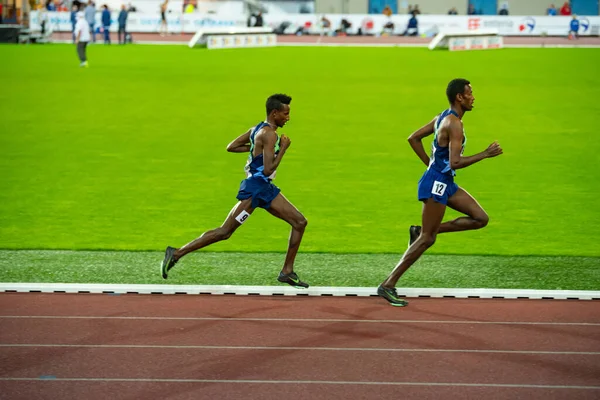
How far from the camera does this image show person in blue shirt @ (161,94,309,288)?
29.8ft

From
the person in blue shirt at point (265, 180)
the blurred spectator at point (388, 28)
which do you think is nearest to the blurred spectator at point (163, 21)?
the blurred spectator at point (388, 28)

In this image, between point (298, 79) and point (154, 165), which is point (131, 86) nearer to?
point (298, 79)

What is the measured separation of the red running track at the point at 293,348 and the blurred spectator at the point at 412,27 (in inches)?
2057

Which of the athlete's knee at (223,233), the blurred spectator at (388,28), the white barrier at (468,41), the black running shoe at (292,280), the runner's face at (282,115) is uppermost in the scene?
the runner's face at (282,115)

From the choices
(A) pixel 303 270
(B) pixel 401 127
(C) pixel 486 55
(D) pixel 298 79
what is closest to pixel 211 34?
(C) pixel 486 55

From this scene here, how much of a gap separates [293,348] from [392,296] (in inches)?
61.9

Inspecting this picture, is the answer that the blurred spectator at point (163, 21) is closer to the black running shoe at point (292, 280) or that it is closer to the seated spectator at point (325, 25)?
the seated spectator at point (325, 25)

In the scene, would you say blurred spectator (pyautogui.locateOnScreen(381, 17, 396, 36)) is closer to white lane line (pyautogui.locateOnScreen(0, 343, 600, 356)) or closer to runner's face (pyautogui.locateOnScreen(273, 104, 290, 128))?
runner's face (pyautogui.locateOnScreen(273, 104, 290, 128))

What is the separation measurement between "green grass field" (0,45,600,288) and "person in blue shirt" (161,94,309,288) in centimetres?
89

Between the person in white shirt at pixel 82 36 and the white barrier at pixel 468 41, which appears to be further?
the white barrier at pixel 468 41

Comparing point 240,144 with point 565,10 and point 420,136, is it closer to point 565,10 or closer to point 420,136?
point 420,136

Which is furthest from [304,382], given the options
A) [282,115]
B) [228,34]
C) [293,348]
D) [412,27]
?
[412,27]

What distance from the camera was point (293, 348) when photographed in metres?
7.68

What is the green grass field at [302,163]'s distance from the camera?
12023 millimetres
